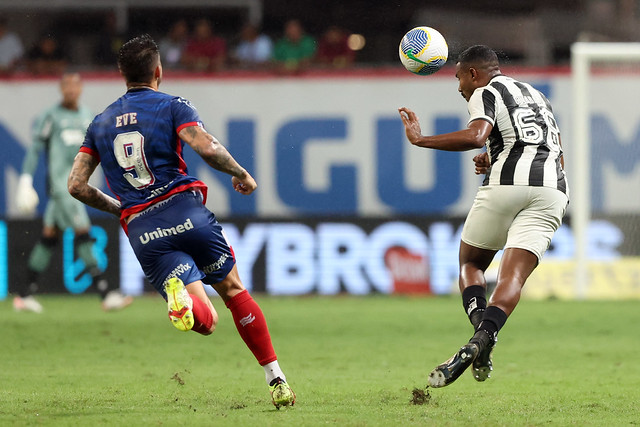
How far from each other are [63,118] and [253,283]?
3.74m

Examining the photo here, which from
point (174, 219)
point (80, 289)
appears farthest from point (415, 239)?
point (174, 219)

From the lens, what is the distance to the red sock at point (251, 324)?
6.26m

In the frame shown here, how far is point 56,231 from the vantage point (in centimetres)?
1298

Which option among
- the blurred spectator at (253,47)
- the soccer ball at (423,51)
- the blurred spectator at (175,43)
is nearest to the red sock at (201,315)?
the soccer ball at (423,51)

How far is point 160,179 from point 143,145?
0.71 ft

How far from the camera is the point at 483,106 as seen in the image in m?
6.52

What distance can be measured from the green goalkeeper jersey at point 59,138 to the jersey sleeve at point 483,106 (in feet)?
23.7

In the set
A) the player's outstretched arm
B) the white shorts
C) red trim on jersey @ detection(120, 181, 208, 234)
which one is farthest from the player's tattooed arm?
the white shorts

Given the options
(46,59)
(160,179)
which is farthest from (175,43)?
(160,179)

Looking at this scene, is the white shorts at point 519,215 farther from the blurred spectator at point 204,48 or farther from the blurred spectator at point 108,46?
the blurred spectator at point 108,46

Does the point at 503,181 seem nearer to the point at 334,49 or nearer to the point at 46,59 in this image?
the point at 334,49

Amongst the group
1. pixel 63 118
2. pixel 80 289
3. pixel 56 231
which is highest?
pixel 63 118

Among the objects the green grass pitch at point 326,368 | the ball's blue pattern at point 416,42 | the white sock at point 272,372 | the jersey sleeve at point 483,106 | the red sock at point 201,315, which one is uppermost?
the ball's blue pattern at point 416,42

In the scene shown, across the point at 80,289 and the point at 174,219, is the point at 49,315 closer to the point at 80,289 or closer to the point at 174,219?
the point at 80,289
